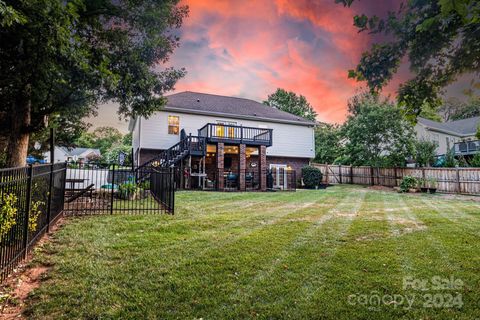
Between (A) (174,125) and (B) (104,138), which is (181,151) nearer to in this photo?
(A) (174,125)

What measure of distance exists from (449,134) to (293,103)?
21.5 metres

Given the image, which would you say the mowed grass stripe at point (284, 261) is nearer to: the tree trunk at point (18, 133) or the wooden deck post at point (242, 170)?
the tree trunk at point (18, 133)

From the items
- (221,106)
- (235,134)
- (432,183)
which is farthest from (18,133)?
(432,183)

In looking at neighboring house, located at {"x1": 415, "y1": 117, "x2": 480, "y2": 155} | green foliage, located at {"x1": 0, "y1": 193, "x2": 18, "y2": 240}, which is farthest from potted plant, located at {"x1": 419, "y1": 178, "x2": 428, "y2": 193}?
green foliage, located at {"x1": 0, "y1": 193, "x2": 18, "y2": 240}

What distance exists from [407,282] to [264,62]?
13855 millimetres

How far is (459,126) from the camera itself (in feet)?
99.6

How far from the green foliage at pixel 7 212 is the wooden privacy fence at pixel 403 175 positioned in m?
20.8

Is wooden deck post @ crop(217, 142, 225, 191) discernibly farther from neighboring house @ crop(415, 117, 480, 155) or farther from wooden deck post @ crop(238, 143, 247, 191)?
neighboring house @ crop(415, 117, 480, 155)

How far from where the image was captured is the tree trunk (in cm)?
759

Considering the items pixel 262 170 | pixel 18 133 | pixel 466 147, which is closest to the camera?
pixel 18 133

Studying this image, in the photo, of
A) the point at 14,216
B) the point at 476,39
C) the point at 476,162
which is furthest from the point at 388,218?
the point at 476,162

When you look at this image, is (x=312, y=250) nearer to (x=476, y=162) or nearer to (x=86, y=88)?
(x=86, y=88)

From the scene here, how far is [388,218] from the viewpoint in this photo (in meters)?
6.92

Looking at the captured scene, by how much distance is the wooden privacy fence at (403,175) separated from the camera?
50.2 feet
